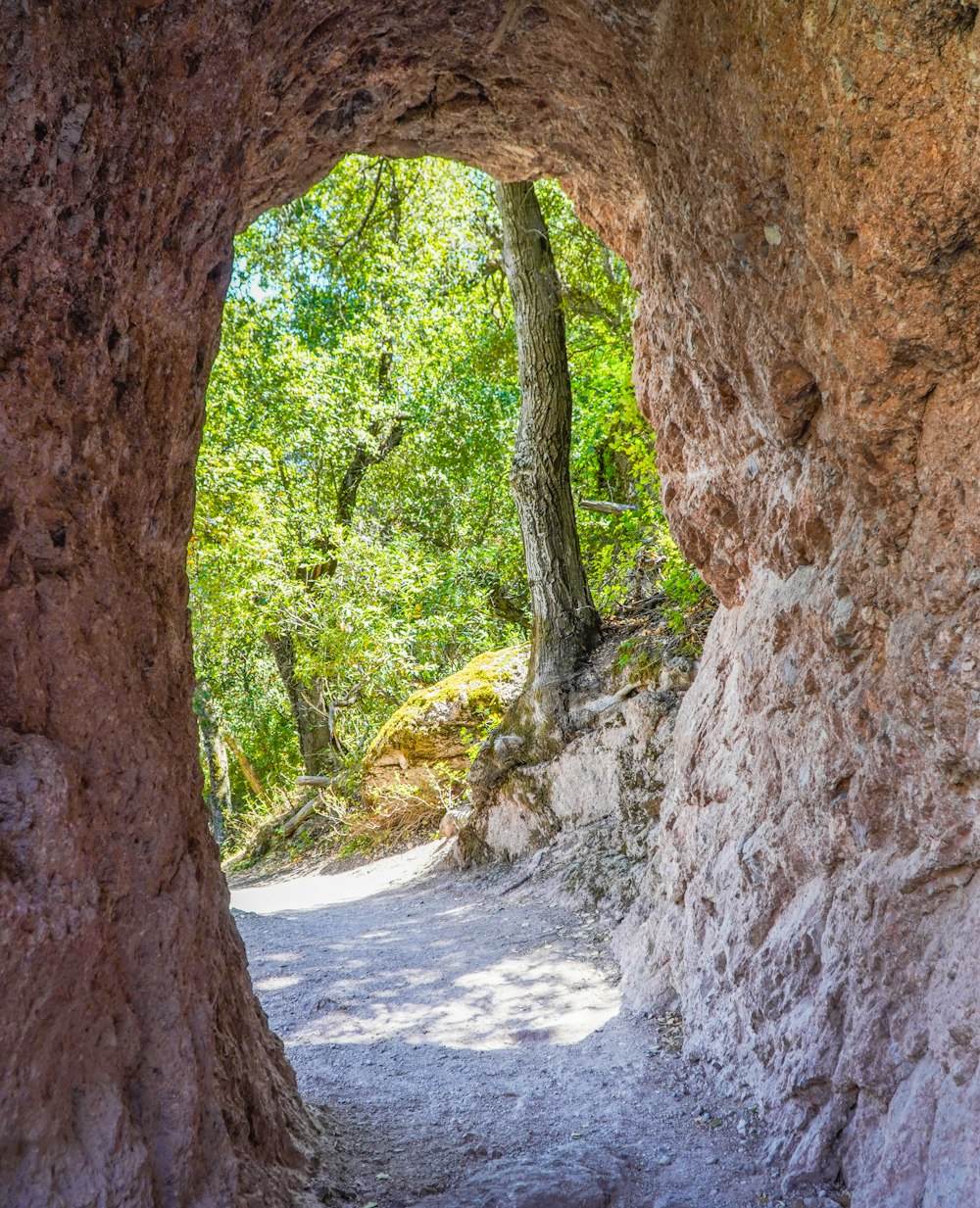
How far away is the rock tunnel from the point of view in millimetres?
2115

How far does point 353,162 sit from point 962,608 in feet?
33.6

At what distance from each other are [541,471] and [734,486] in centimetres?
476

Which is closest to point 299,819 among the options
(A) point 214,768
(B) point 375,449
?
(A) point 214,768

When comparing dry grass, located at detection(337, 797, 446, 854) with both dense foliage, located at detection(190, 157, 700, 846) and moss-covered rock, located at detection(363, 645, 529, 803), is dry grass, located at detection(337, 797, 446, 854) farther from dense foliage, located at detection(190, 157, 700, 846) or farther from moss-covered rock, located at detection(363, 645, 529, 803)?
dense foliage, located at detection(190, 157, 700, 846)

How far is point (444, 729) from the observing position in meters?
11.0

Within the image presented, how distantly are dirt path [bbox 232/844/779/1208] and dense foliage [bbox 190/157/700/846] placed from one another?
229 inches

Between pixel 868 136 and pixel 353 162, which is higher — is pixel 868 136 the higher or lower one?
the lower one

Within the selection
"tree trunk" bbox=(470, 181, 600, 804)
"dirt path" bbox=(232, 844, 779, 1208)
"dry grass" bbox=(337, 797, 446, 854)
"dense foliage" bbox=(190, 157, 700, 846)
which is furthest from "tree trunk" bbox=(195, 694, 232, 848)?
"dirt path" bbox=(232, 844, 779, 1208)

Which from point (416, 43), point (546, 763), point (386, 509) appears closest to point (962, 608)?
point (416, 43)

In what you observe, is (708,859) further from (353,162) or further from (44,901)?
(353,162)

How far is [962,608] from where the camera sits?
248cm

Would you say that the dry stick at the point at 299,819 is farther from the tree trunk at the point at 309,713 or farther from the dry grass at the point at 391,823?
the dry grass at the point at 391,823

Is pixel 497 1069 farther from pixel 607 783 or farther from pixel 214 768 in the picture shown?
pixel 214 768

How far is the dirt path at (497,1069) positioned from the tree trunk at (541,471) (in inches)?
81.8
